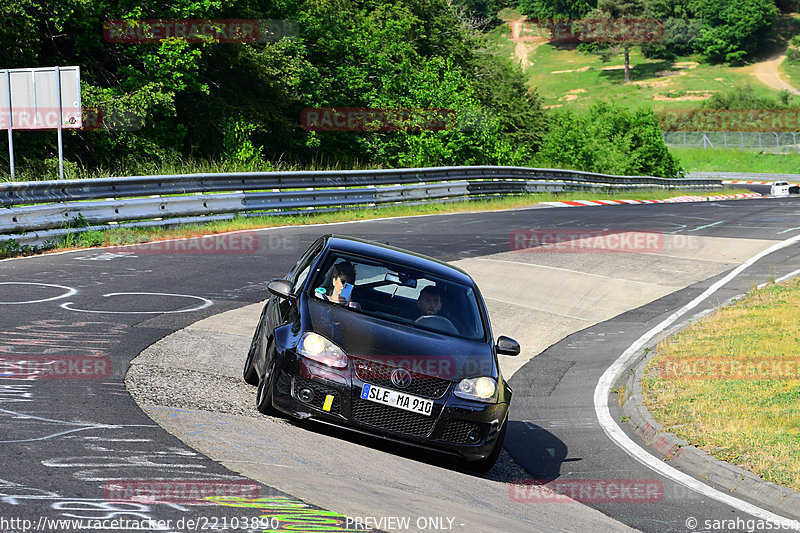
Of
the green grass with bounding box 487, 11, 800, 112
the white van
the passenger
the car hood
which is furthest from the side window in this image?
the green grass with bounding box 487, 11, 800, 112

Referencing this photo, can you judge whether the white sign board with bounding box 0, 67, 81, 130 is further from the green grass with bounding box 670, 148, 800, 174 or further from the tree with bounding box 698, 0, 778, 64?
the tree with bounding box 698, 0, 778, 64

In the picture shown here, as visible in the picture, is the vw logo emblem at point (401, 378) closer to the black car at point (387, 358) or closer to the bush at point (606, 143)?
the black car at point (387, 358)

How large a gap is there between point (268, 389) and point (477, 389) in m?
1.63

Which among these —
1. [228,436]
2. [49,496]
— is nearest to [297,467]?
[228,436]

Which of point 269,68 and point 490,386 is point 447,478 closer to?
point 490,386

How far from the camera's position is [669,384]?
10484mm

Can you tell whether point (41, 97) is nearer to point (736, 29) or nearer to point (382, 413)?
point (382, 413)

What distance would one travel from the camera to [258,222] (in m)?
21.9

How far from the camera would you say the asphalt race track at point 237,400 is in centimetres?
532

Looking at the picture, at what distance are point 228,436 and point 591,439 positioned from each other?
12.0 feet

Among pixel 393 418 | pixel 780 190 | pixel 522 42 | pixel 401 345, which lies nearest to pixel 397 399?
pixel 393 418

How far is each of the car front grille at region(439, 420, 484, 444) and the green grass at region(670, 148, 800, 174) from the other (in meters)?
84.4

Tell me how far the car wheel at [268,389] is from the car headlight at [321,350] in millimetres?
336

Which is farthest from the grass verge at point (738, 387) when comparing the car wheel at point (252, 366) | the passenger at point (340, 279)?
the car wheel at point (252, 366)
